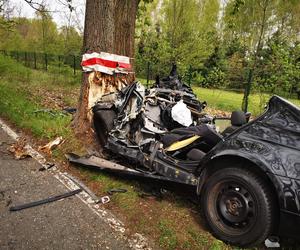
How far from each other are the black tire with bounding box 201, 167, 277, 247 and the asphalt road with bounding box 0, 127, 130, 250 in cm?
101

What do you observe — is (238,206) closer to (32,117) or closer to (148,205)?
(148,205)

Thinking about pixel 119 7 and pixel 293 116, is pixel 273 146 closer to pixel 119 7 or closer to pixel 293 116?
pixel 293 116

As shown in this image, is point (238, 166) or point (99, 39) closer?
point (238, 166)

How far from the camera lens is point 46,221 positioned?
384cm

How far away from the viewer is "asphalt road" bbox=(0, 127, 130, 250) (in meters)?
3.43

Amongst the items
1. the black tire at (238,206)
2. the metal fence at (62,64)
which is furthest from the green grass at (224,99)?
the black tire at (238,206)

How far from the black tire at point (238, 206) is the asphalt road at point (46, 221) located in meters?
1.01

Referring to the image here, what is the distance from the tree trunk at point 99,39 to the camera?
6.29m

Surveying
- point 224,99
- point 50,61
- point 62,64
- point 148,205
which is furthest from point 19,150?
point 50,61

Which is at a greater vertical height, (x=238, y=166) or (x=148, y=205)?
(x=238, y=166)

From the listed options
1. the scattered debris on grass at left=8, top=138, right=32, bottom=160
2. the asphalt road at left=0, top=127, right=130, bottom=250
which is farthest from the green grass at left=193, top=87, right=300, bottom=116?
the asphalt road at left=0, top=127, right=130, bottom=250

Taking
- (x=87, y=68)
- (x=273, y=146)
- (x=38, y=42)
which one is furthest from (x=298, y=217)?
(x=38, y=42)

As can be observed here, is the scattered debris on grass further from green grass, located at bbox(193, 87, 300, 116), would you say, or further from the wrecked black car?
green grass, located at bbox(193, 87, 300, 116)

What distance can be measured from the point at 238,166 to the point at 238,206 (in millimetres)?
407
